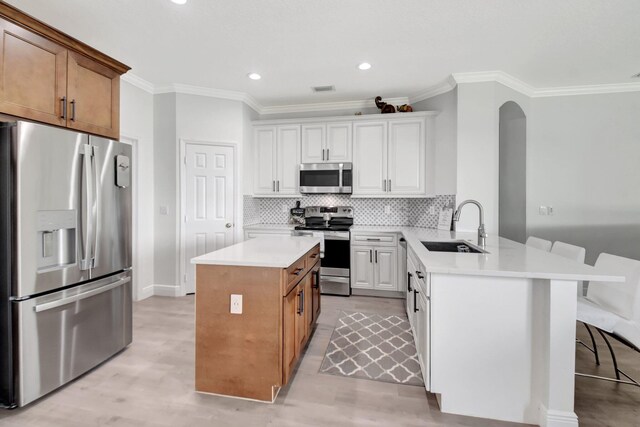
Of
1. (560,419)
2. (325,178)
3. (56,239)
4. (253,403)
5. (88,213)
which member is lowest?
(253,403)

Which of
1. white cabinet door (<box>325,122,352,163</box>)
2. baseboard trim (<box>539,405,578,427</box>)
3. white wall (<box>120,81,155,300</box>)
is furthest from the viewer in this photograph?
white cabinet door (<box>325,122,352,163</box>)

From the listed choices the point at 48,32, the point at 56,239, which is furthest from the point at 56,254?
the point at 48,32

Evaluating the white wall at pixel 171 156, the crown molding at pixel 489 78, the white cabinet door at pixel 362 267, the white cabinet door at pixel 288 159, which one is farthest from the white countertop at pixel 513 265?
the white wall at pixel 171 156

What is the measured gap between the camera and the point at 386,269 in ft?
13.0

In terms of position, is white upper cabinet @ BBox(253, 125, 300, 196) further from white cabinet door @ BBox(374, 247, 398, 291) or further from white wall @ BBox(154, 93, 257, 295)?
white cabinet door @ BBox(374, 247, 398, 291)

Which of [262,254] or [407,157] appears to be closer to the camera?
[262,254]

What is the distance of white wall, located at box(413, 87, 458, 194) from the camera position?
12.2 ft

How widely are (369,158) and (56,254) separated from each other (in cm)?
349

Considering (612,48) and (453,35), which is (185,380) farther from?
(612,48)

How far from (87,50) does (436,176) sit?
3.78 metres

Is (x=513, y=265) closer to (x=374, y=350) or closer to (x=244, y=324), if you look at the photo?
(x=374, y=350)

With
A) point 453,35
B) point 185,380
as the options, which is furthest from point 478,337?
point 453,35

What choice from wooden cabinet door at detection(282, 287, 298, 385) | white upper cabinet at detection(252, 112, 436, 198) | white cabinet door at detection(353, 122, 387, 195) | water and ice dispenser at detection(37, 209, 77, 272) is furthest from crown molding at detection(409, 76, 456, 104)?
water and ice dispenser at detection(37, 209, 77, 272)

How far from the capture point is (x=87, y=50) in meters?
2.21
